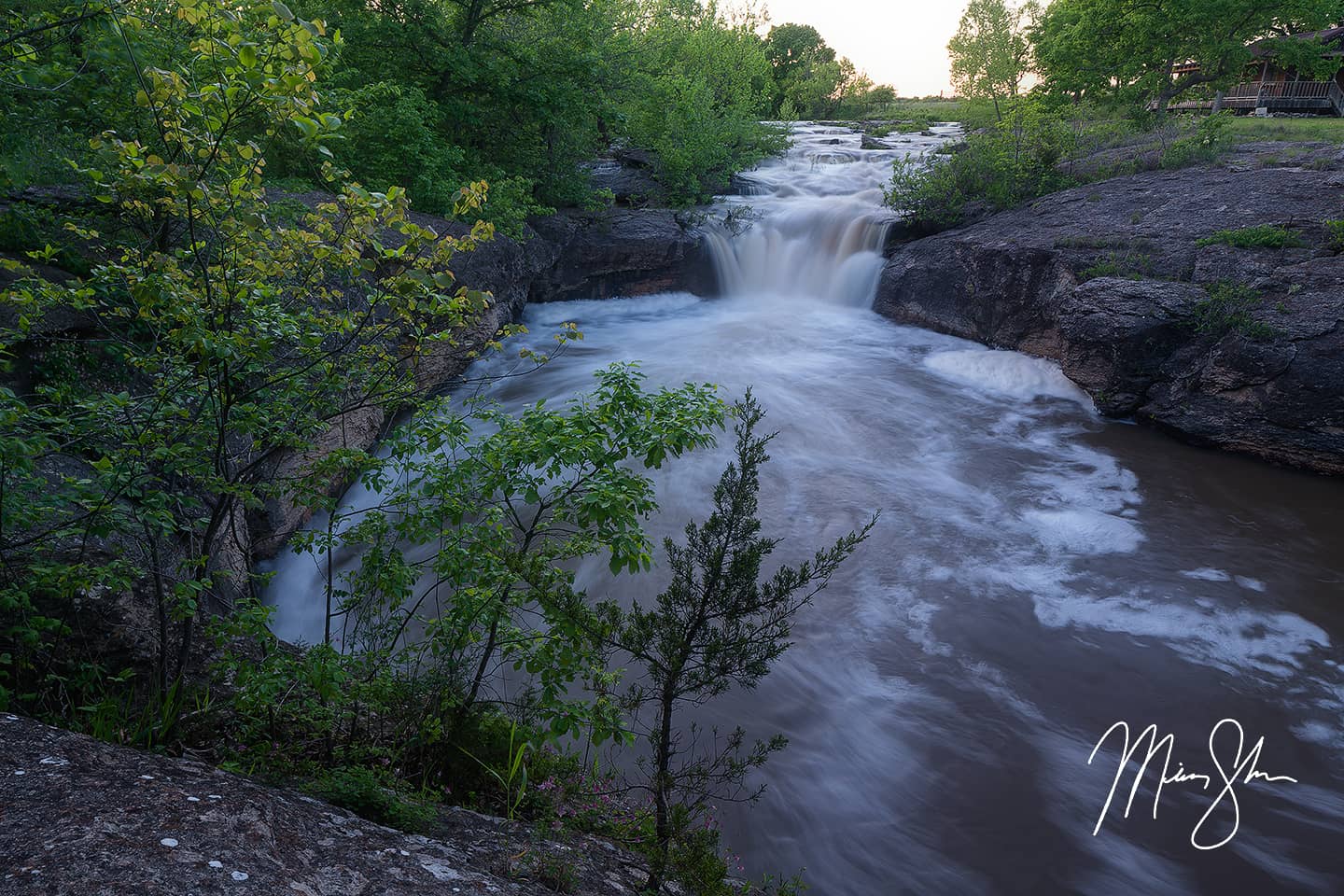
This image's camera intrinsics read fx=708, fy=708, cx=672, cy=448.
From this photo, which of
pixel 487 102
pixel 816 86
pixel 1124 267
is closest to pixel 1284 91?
pixel 816 86

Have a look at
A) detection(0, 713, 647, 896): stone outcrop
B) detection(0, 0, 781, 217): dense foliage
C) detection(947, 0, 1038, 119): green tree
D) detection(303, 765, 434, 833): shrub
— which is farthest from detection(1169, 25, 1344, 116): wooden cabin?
detection(0, 713, 647, 896): stone outcrop

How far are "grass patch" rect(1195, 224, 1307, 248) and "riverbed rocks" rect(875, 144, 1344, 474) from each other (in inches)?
2.6

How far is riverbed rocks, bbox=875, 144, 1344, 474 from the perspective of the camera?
9.57 meters

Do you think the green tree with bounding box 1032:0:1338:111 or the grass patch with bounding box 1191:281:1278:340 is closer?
the grass patch with bounding box 1191:281:1278:340

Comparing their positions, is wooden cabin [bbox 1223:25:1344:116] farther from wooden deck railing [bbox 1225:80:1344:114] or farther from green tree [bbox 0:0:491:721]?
green tree [bbox 0:0:491:721]

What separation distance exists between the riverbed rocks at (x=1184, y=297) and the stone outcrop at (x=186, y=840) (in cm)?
1108

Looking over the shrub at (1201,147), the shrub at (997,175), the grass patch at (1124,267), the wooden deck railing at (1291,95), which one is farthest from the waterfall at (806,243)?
the wooden deck railing at (1291,95)

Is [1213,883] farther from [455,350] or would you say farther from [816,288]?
[816,288]

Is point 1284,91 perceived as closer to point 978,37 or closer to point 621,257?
point 978,37

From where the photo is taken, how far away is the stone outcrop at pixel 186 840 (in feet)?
6.44

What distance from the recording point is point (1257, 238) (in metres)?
11.1

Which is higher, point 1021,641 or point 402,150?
point 402,150
